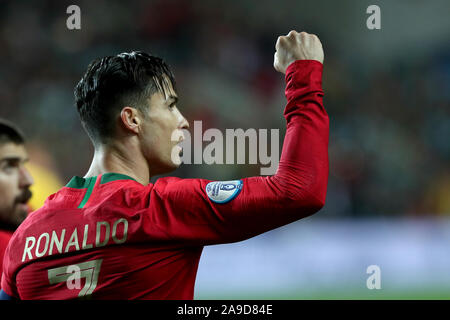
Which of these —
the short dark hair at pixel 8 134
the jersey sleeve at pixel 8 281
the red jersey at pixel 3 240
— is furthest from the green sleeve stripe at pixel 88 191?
the short dark hair at pixel 8 134

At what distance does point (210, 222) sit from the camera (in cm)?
150

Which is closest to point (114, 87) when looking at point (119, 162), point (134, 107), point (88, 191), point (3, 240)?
point (134, 107)

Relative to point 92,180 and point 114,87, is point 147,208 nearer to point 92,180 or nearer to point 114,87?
point 92,180

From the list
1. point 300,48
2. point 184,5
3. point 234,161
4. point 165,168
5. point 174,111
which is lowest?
point 165,168

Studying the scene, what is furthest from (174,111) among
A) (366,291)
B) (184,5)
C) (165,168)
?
(184,5)

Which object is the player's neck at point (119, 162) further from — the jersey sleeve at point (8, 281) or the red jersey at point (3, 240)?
the red jersey at point (3, 240)

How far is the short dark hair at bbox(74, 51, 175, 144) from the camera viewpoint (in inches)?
68.8

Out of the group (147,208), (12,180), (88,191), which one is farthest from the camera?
(12,180)

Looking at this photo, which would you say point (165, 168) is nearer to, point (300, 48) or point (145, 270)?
point (145, 270)

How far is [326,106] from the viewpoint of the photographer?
8.31m

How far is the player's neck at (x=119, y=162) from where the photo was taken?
1746mm

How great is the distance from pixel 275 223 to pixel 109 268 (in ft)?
1.62

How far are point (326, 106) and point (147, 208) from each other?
23.2 feet

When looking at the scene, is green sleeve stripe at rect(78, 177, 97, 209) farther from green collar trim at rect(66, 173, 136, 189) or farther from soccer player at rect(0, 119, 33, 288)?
soccer player at rect(0, 119, 33, 288)
